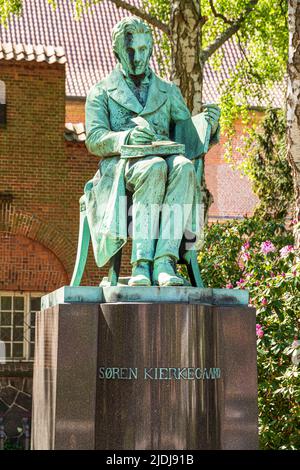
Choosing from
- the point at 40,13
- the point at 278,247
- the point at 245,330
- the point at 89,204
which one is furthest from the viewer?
the point at 40,13

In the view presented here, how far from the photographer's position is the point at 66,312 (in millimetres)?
5641

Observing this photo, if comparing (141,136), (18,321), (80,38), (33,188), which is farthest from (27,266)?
(80,38)

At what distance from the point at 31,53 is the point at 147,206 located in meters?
10.2

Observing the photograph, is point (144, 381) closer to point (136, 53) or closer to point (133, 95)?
point (133, 95)

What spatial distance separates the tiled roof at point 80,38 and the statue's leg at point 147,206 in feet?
71.2

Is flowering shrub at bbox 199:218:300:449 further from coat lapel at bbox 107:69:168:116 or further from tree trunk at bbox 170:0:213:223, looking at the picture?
tree trunk at bbox 170:0:213:223

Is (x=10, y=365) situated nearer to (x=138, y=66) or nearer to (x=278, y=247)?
(x=278, y=247)

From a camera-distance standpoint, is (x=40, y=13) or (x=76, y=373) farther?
(x=40, y=13)

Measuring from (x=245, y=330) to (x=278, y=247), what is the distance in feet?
18.6

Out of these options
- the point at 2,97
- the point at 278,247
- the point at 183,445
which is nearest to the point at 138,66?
the point at 183,445

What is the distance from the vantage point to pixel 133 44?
657 centimetres

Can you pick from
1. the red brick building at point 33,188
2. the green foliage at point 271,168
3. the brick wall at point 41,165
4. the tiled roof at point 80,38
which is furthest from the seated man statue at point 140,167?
the tiled roof at point 80,38
